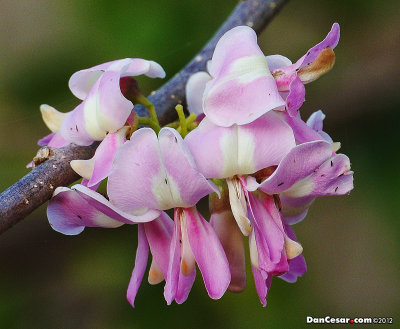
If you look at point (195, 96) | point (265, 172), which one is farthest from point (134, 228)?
point (265, 172)

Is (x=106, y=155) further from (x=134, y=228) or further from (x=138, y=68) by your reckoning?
(x=134, y=228)

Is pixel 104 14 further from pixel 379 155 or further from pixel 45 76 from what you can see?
pixel 379 155

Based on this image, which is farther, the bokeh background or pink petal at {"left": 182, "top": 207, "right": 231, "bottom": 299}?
the bokeh background

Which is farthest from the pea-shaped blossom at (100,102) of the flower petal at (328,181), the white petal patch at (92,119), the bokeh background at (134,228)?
the bokeh background at (134,228)

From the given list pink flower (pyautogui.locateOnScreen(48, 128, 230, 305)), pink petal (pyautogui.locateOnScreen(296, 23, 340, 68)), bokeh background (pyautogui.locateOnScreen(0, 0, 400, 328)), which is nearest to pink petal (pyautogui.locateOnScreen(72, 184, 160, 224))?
pink flower (pyautogui.locateOnScreen(48, 128, 230, 305))

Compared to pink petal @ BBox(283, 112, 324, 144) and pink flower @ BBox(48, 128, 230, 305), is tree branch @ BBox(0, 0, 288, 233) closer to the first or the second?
pink flower @ BBox(48, 128, 230, 305)

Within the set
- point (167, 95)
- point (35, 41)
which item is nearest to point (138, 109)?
point (167, 95)
